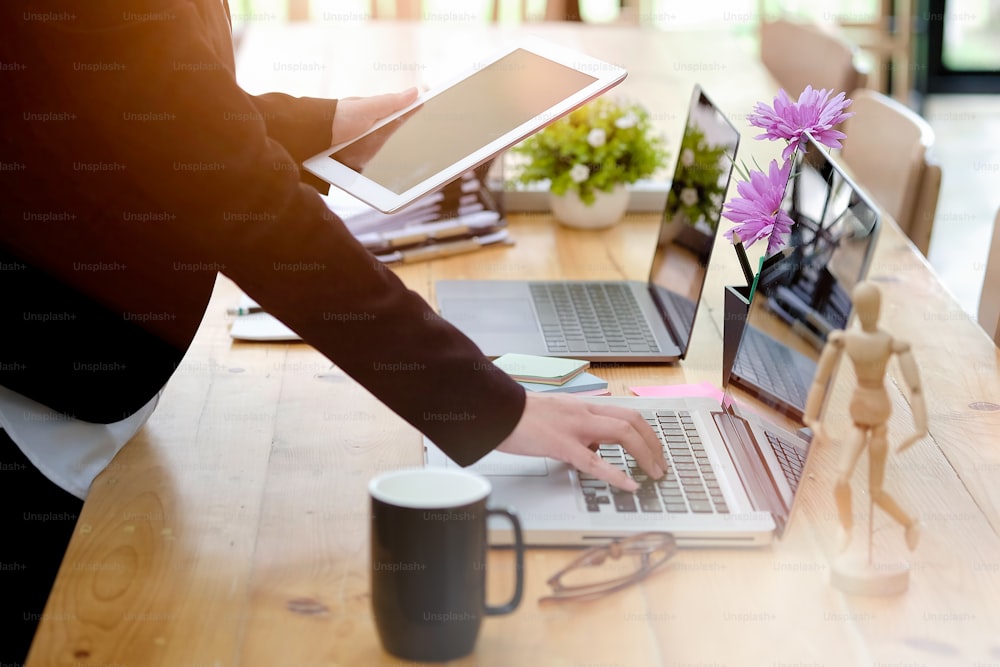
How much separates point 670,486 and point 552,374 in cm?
28

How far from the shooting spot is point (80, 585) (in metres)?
0.90

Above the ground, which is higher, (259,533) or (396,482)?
(396,482)

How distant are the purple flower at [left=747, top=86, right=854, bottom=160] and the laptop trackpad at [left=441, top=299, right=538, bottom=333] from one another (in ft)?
1.38

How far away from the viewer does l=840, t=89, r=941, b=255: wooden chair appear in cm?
181

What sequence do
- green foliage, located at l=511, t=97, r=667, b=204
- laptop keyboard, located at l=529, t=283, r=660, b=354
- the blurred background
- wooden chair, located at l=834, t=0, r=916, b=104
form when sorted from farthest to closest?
wooden chair, located at l=834, t=0, r=916, b=104 → the blurred background → green foliage, located at l=511, t=97, r=667, b=204 → laptop keyboard, located at l=529, t=283, r=660, b=354

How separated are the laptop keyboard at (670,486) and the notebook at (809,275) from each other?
9 cm

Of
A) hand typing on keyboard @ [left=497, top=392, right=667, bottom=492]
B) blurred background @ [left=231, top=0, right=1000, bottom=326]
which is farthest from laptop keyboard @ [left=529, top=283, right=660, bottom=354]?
blurred background @ [left=231, top=0, right=1000, bottom=326]

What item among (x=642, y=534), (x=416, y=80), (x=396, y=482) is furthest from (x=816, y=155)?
(x=416, y=80)

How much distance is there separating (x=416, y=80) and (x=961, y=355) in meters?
1.59

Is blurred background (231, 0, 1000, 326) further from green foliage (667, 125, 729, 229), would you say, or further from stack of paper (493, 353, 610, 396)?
stack of paper (493, 353, 610, 396)

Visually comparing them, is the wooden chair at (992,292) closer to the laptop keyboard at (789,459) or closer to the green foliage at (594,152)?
the green foliage at (594,152)

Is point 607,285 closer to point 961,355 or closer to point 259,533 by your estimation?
point 961,355

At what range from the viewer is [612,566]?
92 cm

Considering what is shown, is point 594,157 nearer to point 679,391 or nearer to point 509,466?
point 679,391
